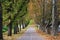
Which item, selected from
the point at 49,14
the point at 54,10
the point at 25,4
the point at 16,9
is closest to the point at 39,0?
the point at 49,14

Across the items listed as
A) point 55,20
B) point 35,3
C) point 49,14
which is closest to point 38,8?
point 35,3

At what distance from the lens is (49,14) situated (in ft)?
131

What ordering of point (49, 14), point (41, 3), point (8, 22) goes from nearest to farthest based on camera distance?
point (8, 22) → point (49, 14) → point (41, 3)

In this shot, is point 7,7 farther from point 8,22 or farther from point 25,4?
point 25,4

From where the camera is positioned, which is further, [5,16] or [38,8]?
[38,8]

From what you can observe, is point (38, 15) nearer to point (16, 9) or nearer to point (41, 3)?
point (41, 3)

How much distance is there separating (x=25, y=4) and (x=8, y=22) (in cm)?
531

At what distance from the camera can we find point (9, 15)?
29.2m

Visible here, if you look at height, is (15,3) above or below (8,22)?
above

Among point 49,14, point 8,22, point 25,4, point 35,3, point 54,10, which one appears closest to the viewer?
point 54,10

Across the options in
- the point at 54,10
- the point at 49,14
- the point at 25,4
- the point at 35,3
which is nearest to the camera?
the point at 54,10

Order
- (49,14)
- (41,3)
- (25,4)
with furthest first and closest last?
(41,3) < (49,14) < (25,4)

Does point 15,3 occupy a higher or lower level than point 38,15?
higher

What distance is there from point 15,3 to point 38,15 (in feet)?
67.7
